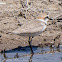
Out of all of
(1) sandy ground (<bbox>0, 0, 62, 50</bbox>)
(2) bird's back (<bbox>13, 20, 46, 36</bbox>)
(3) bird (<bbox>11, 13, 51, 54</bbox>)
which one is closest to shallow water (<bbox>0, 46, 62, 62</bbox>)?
(3) bird (<bbox>11, 13, 51, 54</bbox>)

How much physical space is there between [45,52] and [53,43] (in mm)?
979

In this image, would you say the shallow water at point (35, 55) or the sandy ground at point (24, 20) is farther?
A: the sandy ground at point (24, 20)

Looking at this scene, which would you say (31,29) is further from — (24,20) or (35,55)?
(24,20)

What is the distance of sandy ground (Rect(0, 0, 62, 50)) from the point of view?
29.5 ft

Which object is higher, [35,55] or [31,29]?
[31,29]

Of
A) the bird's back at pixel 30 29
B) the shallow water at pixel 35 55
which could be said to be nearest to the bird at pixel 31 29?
the bird's back at pixel 30 29

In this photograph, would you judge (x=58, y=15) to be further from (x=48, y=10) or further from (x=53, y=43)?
(x=53, y=43)

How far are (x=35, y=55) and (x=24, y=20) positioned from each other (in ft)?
8.06

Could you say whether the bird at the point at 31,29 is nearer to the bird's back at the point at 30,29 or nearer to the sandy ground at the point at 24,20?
the bird's back at the point at 30,29

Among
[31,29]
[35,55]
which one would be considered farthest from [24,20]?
[35,55]

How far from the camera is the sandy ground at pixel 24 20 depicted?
9000 millimetres

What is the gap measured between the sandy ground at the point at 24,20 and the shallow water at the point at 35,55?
1.30 ft

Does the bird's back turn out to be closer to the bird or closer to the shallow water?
the bird

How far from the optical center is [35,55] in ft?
Result: 25.5
